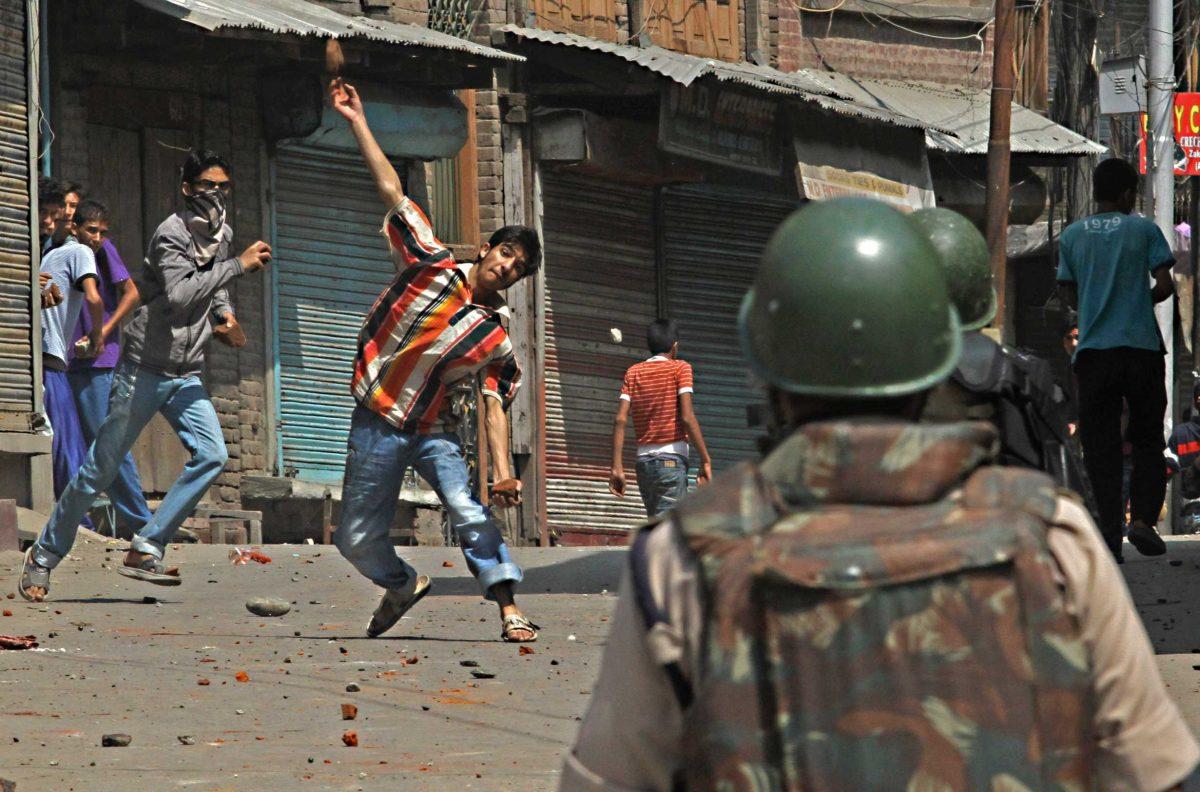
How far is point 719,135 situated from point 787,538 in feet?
55.8

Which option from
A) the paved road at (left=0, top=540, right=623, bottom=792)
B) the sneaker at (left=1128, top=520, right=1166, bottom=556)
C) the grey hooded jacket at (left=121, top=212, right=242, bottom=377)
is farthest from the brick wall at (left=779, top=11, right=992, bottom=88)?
the grey hooded jacket at (left=121, top=212, right=242, bottom=377)

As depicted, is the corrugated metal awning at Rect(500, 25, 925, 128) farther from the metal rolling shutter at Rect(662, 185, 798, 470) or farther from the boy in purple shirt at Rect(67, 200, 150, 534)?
the boy in purple shirt at Rect(67, 200, 150, 534)

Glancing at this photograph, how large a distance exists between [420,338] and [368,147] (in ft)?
2.36

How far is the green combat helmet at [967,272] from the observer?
5.18 metres

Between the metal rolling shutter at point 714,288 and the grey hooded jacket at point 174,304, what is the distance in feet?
34.5

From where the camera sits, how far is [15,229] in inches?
523

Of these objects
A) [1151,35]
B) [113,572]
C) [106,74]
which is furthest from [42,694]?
[1151,35]

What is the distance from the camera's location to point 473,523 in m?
8.71

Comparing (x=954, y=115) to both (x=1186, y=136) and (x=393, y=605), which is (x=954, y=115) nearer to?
(x=1186, y=136)

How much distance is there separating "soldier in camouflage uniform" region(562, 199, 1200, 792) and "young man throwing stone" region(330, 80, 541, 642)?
6078mm

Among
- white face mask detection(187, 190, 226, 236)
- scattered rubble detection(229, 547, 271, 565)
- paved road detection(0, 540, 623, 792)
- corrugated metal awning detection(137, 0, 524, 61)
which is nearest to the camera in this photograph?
paved road detection(0, 540, 623, 792)

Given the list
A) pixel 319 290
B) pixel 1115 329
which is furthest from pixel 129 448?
pixel 319 290

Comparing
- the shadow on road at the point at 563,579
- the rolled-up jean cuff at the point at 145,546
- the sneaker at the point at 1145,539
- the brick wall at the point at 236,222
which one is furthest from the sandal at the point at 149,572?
the brick wall at the point at 236,222

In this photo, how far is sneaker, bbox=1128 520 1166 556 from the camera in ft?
34.3
